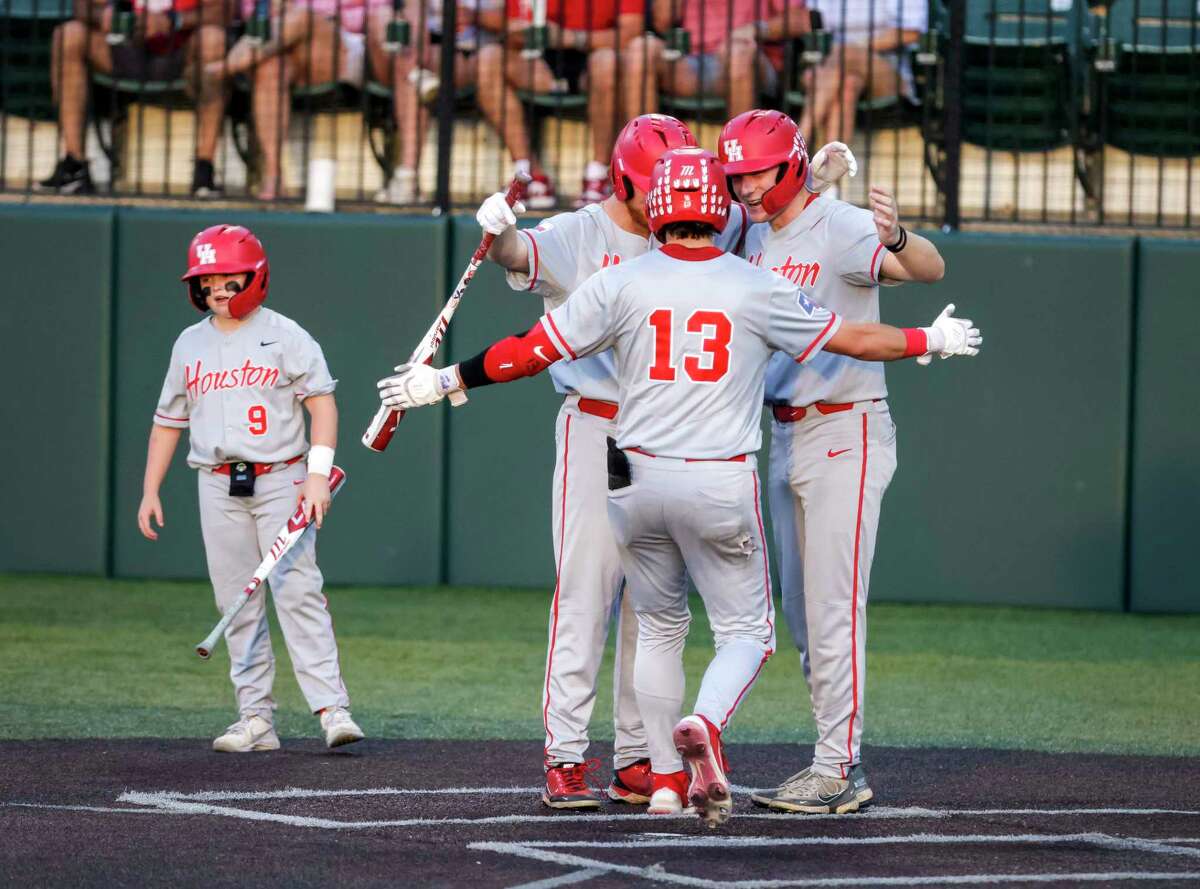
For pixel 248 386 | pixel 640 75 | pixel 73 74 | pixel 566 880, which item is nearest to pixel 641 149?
pixel 248 386

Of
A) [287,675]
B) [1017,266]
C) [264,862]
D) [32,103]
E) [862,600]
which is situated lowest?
[287,675]

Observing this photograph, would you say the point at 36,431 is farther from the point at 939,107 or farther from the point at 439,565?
the point at 939,107

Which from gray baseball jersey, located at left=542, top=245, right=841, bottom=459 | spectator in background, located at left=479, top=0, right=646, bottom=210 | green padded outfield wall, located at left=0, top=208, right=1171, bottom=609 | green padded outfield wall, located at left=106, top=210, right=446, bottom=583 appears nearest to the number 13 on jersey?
gray baseball jersey, located at left=542, top=245, right=841, bottom=459

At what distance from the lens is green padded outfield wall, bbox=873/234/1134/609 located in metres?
10.8

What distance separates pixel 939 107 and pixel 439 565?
4080mm

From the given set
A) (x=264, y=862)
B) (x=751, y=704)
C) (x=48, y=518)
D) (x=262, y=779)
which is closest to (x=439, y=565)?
(x=48, y=518)

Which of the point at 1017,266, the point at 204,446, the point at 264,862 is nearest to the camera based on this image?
the point at 264,862

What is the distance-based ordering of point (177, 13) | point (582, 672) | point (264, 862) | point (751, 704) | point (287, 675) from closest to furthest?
point (264, 862), point (582, 672), point (751, 704), point (287, 675), point (177, 13)

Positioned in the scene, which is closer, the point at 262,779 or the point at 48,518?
the point at 262,779

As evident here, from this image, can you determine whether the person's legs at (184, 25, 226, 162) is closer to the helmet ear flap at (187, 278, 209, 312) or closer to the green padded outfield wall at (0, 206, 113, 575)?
the green padded outfield wall at (0, 206, 113, 575)

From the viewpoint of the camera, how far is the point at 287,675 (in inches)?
333

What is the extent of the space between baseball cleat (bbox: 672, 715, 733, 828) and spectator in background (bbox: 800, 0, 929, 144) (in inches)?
282

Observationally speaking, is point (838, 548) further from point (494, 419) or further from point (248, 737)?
point (494, 419)

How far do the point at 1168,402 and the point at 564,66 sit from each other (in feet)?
13.7
